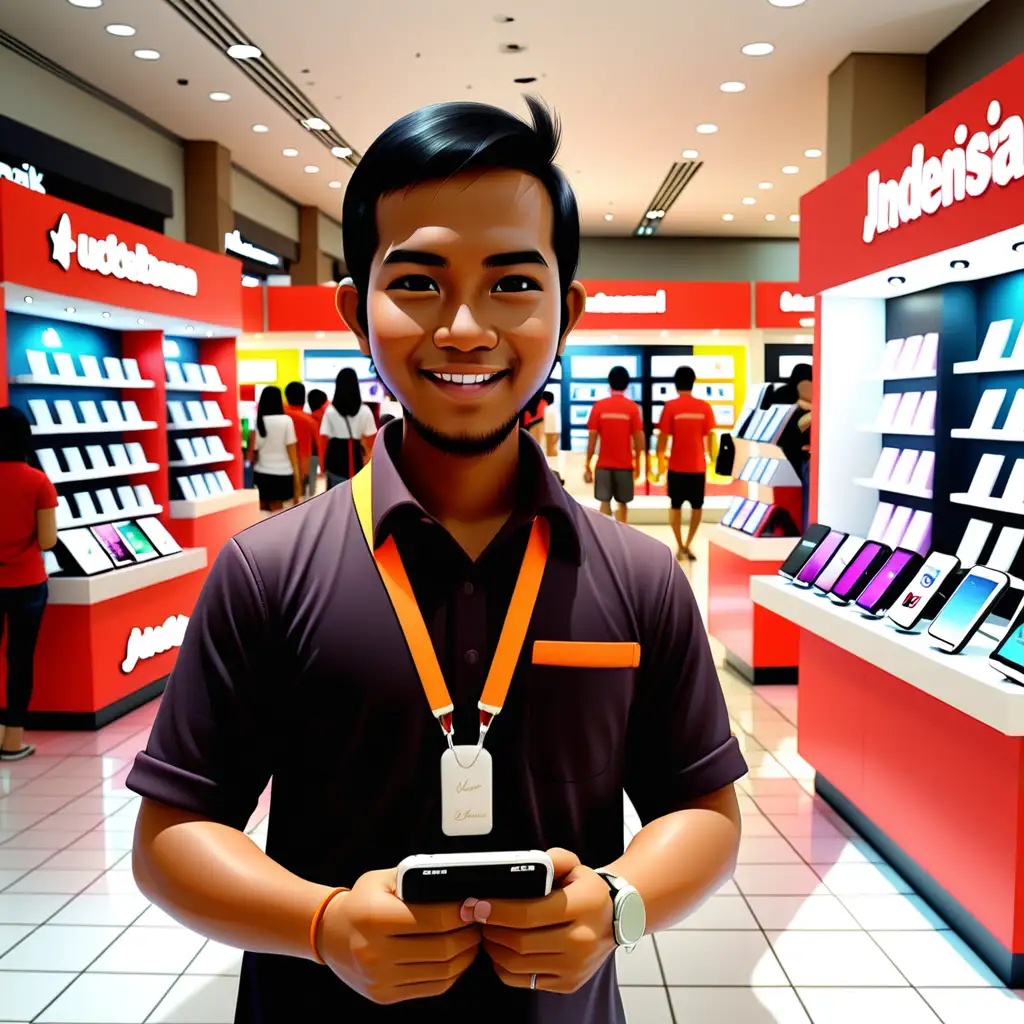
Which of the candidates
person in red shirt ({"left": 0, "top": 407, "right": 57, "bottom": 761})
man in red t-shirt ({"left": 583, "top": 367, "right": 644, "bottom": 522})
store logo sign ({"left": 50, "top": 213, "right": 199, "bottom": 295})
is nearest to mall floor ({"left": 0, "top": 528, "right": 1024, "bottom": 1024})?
person in red shirt ({"left": 0, "top": 407, "right": 57, "bottom": 761})

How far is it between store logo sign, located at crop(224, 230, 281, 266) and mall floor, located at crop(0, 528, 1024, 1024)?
8.29m

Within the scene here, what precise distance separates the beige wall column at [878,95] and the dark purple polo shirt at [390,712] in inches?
281

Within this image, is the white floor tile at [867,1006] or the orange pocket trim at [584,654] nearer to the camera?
the orange pocket trim at [584,654]

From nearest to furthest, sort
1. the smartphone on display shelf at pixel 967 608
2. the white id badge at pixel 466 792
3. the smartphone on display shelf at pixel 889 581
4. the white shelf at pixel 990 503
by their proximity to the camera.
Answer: the white id badge at pixel 466 792 → the smartphone on display shelf at pixel 967 608 → the white shelf at pixel 990 503 → the smartphone on display shelf at pixel 889 581

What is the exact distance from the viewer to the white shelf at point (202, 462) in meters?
7.59

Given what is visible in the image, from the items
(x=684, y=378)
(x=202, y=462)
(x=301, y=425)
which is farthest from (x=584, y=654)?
(x=301, y=425)

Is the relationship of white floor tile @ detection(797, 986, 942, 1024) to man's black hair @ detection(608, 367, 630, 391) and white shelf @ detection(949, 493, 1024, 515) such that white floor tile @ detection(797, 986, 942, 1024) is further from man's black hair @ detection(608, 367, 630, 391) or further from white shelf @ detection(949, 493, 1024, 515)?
man's black hair @ detection(608, 367, 630, 391)

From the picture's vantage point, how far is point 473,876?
34.0 inches

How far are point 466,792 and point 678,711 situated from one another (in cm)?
28

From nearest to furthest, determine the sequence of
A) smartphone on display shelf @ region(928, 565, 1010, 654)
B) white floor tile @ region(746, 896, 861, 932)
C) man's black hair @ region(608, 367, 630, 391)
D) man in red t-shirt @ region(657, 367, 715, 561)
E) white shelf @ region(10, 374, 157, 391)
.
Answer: smartphone on display shelf @ region(928, 565, 1010, 654), white floor tile @ region(746, 896, 861, 932), white shelf @ region(10, 374, 157, 391), man in red t-shirt @ region(657, 367, 715, 561), man's black hair @ region(608, 367, 630, 391)

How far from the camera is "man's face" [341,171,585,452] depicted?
1032 mm

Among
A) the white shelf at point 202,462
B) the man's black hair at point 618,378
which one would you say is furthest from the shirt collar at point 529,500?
the man's black hair at point 618,378

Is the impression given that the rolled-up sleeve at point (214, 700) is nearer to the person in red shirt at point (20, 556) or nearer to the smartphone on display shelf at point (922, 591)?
the smartphone on display shelf at point (922, 591)

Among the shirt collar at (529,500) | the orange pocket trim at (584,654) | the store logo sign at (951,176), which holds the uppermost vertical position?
the store logo sign at (951,176)
